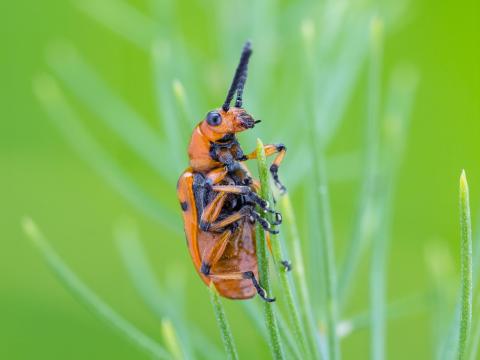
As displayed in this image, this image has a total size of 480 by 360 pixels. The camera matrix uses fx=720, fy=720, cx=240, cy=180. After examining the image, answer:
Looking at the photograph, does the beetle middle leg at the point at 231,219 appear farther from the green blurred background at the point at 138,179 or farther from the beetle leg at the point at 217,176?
the green blurred background at the point at 138,179

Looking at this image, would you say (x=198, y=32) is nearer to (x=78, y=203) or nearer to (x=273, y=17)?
(x=78, y=203)

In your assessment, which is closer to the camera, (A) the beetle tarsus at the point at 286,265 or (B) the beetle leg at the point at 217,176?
(A) the beetle tarsus at the point at 286,265

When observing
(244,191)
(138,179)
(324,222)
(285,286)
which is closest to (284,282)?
(285,286)

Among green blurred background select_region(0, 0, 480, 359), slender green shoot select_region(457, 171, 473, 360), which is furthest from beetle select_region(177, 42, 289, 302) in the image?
green blurred background select_region(0, 0, 480, 359)

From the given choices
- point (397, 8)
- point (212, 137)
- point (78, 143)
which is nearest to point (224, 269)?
point (212, 137)

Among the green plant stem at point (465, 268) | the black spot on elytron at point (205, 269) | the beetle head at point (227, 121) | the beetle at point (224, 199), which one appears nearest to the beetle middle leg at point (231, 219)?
the beetle at point (224, 199)

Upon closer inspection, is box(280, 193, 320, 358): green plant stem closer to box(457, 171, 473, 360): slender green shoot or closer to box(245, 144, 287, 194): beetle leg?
box(245, 144, 287, 194): beetle leg

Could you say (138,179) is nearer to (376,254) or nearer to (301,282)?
(376,254)
